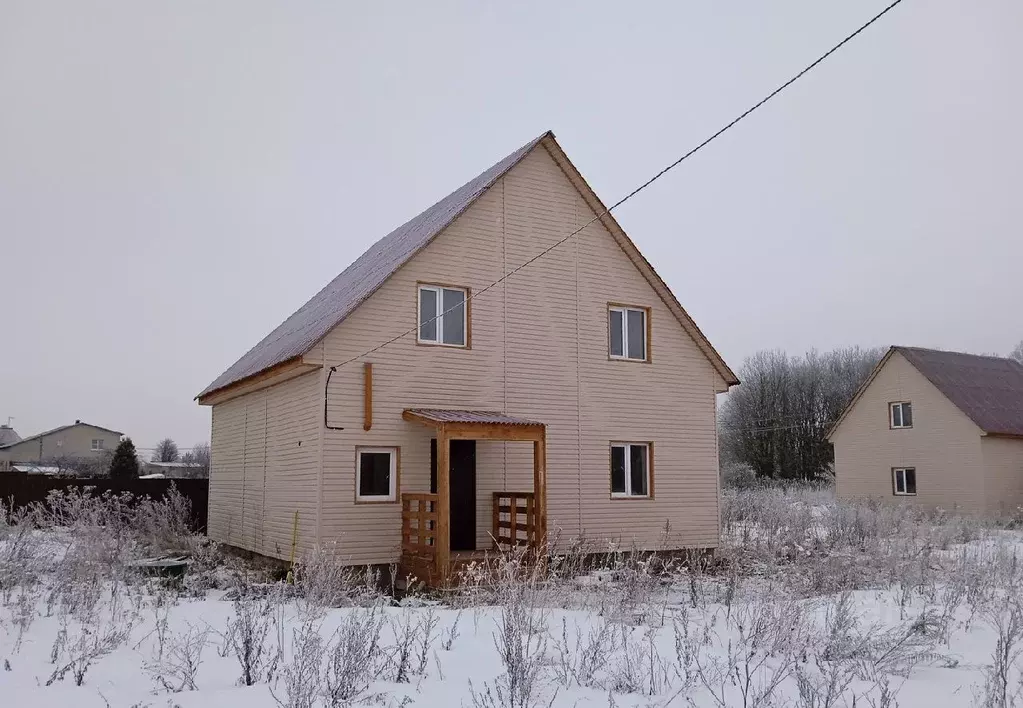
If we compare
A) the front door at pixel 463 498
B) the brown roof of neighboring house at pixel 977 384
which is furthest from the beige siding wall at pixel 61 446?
the front door at pixel 463 498

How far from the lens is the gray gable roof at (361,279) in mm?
14398

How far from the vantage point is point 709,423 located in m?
17.7

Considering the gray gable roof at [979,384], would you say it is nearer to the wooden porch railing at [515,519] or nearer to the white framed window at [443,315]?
the wooden porch railing at [515,519]

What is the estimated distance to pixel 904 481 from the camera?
30.8 metres

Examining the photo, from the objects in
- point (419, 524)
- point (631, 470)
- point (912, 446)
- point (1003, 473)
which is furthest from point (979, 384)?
point (419, 524)

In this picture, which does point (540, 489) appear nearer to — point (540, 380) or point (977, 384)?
point (540, 380)

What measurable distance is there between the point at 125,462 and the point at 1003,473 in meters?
35.9

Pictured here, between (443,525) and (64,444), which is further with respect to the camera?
(64,444)

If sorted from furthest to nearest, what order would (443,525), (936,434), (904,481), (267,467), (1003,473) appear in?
(904,481) < (936,434) < (1003,473) < (267,467) < (443,525)

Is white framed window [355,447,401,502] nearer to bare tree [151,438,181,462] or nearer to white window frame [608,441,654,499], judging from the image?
white window frame [608,441,654,499]

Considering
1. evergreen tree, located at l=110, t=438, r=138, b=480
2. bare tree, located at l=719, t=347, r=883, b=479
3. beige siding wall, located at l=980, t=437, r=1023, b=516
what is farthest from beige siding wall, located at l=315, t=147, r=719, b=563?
bare tree, located at l=719, t=347, r=883, b=479

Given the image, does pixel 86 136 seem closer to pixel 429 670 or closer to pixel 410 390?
pixel 410 390

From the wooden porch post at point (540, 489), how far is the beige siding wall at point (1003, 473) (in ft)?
64.3

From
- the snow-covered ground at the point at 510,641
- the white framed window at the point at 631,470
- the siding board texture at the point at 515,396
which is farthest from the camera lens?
the white framed window at the point at 631,470
